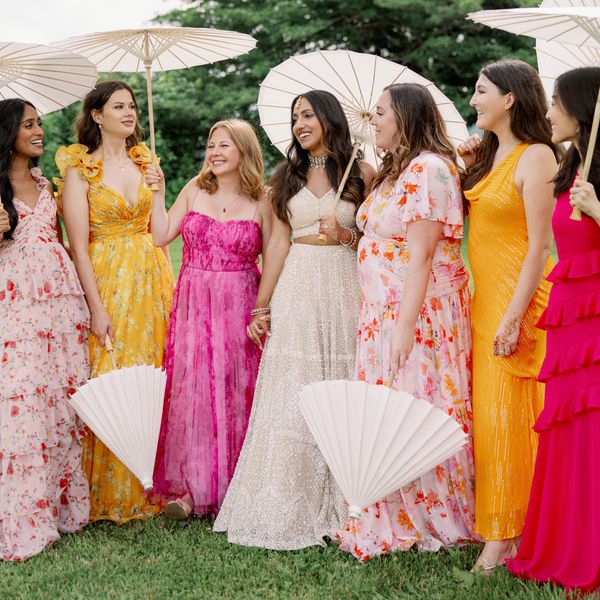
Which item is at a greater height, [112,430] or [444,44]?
[444,44]

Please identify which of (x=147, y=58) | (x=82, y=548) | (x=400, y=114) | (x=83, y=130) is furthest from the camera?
(x=83, y=130)

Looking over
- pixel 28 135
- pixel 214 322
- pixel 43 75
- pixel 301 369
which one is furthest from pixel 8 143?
pixel 301 369

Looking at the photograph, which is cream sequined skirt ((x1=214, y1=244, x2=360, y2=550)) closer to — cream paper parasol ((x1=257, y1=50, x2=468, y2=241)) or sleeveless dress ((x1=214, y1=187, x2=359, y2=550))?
sleeveless dress ((x1=214, y1=187, x2=359, y2=550))

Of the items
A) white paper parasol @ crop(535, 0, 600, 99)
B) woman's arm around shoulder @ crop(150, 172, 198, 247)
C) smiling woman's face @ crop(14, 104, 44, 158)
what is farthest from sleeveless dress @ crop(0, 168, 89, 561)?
white paper parasol @ crop(535, 0, 600, 99)

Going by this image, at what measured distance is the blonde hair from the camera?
5.05 metres

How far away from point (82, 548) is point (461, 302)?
226cm

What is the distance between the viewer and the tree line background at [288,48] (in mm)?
20047

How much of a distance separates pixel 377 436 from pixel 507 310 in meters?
0.82

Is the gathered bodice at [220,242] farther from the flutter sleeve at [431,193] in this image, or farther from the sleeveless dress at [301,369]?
the flutter sleeve at [431,193]

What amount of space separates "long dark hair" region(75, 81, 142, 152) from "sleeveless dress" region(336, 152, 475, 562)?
1.72 metres

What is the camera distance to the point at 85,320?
4.89m

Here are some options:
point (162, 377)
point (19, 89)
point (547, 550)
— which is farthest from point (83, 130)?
point (547, 550)

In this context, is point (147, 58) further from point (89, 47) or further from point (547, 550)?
point (547, 550)

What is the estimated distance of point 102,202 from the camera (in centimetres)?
498
